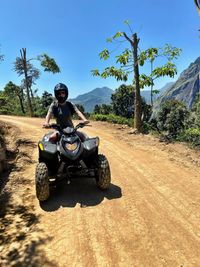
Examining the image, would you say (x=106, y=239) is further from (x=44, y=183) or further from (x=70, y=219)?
(x=44, y=183)

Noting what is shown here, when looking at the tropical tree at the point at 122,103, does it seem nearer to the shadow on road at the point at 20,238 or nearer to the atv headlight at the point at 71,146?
the atv headlight at the point at 71,146

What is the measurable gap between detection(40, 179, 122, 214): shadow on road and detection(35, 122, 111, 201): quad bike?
230 millimetres

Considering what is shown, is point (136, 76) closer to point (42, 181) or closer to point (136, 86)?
point (136, 86)

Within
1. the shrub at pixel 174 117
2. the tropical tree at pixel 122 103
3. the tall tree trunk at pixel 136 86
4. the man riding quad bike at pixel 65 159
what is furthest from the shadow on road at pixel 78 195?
the tropical tree at pixel 122 103

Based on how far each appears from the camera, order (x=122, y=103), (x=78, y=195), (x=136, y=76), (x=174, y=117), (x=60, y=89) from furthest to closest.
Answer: (x=122, y=103) < (x=174, y=117) < (x=136, y=76) < (x=60, y=89) < (x=78, y=195)

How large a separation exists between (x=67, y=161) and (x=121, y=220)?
1.74 metres

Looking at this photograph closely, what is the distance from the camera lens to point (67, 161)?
22.9 ft

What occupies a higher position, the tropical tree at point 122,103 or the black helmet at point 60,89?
the black helmet at point 60,89

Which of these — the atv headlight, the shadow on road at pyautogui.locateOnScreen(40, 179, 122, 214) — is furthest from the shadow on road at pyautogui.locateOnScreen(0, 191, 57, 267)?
the atv headlight

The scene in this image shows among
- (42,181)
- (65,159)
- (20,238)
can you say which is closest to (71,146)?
(65,159)

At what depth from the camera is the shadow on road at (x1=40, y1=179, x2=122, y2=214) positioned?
715 cm

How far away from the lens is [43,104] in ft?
169

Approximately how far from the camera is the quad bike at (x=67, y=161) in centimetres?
695

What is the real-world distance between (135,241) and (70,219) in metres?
1.52
